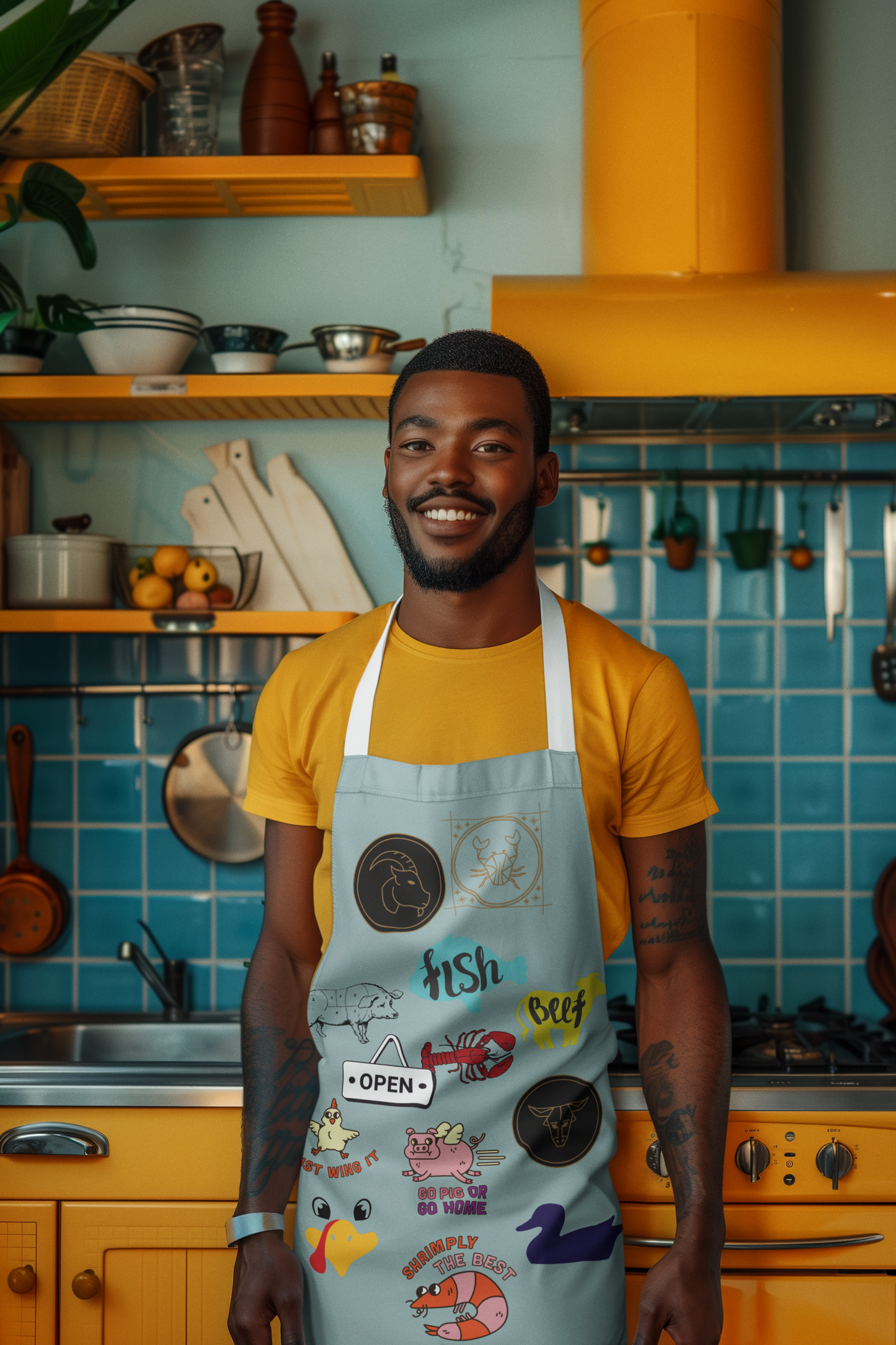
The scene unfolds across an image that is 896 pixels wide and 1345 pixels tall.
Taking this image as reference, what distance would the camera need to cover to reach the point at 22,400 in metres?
1.93

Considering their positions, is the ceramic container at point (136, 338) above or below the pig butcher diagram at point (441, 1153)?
above

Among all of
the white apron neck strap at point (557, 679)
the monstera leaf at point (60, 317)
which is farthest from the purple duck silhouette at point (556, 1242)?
the monstera leaf at point (60, 317)

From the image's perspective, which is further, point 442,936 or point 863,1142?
point 863,1142

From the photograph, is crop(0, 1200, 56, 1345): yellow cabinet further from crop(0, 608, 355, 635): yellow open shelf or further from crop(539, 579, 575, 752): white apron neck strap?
crop(539, 579, 575, 752): white apron neck strap

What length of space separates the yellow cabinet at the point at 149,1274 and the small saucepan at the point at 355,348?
129 centimetres

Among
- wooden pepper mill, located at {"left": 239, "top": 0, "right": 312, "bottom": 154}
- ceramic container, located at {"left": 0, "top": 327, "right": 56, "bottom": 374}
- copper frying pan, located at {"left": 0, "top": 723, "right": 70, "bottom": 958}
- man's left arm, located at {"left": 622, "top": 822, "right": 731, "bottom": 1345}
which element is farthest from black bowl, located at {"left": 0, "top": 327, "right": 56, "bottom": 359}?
man's left arm, located at {"left": 622, "top": 822, "right": 731, "bottom": 1345}

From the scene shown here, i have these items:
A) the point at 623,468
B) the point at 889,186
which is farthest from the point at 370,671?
the point at 889,186

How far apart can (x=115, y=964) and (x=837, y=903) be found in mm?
1335

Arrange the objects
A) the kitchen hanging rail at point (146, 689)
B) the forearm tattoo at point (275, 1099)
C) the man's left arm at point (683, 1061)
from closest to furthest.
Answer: the man's left arm at point (683, 1061), the forearm tattoo at point (275, 1099), the kitchen hanging rail at point (146, 689)

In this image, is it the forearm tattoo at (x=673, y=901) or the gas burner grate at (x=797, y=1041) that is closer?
the forearm tattoo at (x=673, y=901)

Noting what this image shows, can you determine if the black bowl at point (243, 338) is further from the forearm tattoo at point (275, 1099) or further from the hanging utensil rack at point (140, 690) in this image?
the forearm tattoo at point (275, 1099)

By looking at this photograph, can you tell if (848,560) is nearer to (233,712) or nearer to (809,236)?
(809,236)

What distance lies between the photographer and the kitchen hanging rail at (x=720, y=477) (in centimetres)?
202

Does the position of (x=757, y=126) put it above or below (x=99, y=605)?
above
